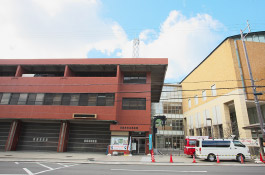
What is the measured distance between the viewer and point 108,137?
23125 millimetres

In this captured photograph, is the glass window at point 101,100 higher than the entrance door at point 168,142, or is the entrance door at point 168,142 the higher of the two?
the glass window at point 101,100

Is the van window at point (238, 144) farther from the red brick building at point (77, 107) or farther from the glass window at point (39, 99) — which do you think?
the glass window at point (39, 99)

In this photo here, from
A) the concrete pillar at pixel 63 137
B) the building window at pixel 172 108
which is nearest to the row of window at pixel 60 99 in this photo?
the concrete pillar at pixel 63 137

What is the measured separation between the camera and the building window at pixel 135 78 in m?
24.7

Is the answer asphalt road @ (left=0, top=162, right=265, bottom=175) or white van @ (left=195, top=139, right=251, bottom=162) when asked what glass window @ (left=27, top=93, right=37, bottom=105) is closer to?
asphalt road @ (left=0, top=162, right=265, bottom=175)

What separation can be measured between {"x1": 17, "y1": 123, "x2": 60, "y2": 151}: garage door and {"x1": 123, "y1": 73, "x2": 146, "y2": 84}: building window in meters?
12.1

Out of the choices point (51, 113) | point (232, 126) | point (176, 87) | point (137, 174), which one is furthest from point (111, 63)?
point (176, 87)

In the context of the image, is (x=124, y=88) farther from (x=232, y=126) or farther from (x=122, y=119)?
(x=232, y=126)

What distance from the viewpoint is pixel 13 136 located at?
22453 millimetres

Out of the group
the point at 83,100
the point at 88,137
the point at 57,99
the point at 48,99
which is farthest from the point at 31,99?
the point at 88,137

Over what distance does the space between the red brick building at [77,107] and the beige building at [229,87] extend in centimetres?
788

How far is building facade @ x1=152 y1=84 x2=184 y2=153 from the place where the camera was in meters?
42.1

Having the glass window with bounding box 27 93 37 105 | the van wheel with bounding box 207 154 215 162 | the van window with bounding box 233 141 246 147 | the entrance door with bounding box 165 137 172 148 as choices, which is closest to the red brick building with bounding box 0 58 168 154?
the glass window with bounding box 27 93 37 105

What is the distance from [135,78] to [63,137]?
1305cm
